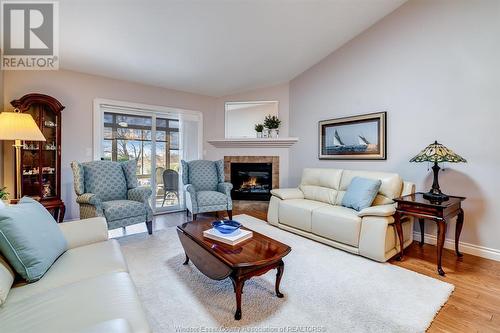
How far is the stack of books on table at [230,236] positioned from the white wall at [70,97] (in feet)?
9.42

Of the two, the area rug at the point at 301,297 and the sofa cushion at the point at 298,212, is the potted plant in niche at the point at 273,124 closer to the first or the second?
the sofa cushion at the point at 298,212

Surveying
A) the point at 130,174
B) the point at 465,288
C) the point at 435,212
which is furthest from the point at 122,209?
the point at 465,288

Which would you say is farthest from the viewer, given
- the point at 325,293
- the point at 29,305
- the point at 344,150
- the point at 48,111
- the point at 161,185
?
the point at 161,185

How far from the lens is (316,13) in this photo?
3160mm

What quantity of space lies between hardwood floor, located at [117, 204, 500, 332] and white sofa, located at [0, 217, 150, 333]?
1869mm

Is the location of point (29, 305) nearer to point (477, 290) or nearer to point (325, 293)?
point (325, 293)

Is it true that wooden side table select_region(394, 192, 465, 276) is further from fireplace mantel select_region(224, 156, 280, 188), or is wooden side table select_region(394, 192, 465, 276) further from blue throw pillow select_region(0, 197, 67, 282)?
blue throw pillow select_region(0, 197, 67, 282)

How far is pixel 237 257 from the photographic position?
1746 mm

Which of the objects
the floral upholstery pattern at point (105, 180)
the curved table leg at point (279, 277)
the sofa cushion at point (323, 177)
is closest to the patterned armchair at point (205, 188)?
the floral upholstery pattern at point (105, 180)

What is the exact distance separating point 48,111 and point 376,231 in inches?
178

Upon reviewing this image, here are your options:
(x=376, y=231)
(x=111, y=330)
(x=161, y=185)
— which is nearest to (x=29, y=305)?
(x=111, y=330)

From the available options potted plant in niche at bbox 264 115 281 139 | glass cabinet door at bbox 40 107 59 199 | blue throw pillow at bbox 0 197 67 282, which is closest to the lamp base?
potted plant in niche at bbox 264 115 281 139

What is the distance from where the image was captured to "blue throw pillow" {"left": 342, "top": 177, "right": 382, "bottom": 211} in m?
2.94

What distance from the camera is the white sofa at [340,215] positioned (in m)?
2.55
